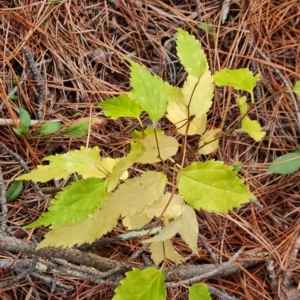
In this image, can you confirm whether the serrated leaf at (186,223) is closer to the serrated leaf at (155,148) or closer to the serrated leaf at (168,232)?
the serrated leaf at (168,232)

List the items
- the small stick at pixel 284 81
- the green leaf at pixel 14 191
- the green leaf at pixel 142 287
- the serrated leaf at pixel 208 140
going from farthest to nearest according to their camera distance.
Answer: the small stick at pixel 284 81
the green leaf at pixel 14 191
the serrated leaf at pixel 208 140
the green leaf at pixel 142 287

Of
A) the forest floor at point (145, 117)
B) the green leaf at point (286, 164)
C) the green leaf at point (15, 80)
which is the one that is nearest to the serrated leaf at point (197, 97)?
the forest floor at point (145, 117)

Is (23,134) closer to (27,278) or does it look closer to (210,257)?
(27,278)

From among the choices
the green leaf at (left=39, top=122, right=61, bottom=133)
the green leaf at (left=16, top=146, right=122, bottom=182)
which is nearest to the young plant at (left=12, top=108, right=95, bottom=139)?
the green leaf at (left=39, top=122, right=61, bottom=133)

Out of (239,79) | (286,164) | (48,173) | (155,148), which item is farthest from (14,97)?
(286,164)

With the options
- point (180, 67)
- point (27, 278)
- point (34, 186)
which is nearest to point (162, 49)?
point (180, 67)
